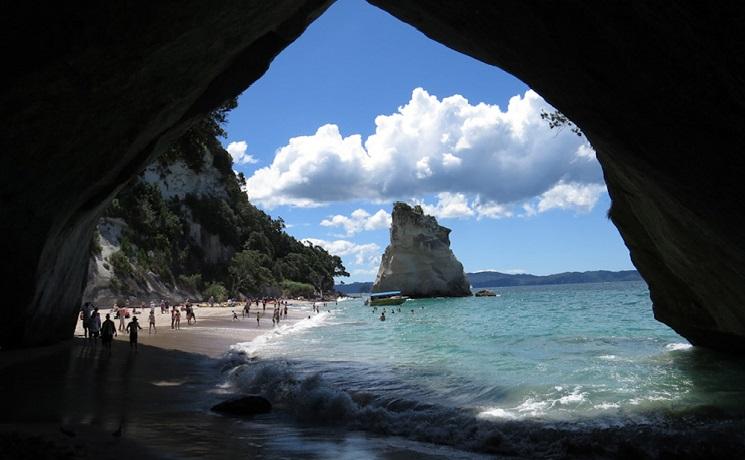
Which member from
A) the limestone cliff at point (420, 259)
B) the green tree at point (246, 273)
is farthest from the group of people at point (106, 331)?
the limestone cliff at point (420, 259)

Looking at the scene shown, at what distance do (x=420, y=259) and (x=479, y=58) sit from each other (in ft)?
321

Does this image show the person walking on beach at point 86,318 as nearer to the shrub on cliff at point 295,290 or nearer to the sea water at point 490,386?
the sea water at point 490,386

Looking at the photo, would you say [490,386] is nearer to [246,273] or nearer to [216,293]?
[216,293]

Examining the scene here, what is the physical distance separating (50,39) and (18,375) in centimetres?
862

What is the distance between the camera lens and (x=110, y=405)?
33.6ft

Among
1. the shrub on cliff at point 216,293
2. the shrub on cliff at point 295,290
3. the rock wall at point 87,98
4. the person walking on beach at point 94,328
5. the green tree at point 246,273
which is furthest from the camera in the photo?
the shrub on cliff at point 295,290

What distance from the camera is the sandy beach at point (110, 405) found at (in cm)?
701

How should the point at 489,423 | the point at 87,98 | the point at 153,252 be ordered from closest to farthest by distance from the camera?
the point at 489,423, the point at 87,98, the point at 153,252

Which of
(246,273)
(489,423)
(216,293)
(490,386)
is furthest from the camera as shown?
(246,273)

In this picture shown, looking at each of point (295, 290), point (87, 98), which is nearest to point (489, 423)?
point (87, 98)

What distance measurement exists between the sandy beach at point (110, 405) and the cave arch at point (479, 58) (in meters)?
2.78

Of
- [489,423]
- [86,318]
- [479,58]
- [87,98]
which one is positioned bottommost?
[489,423]

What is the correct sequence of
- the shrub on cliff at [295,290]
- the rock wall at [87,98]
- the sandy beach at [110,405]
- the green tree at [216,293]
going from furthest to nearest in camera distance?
1. the shrub on cliff at [295,290]
2. the green tree at [216,293]
3. the rock wall at [87,98]
4. the sandy beach at [110,405]

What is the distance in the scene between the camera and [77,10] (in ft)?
24.5
